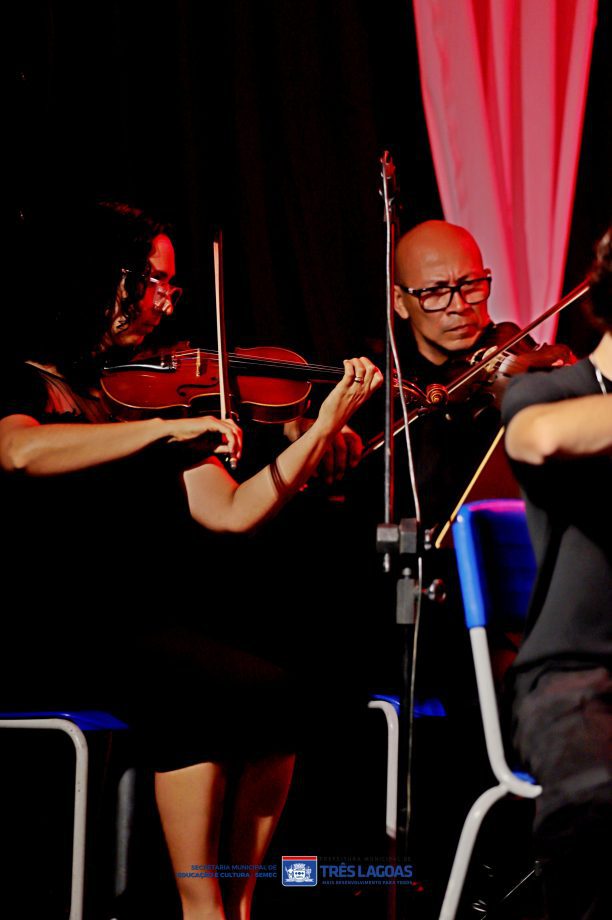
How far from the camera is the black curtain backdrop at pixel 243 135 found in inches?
93.7

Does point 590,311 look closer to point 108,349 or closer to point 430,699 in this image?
point 430,699

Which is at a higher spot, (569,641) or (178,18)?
(178,18)

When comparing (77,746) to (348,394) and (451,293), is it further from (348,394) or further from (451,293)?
(451,293)

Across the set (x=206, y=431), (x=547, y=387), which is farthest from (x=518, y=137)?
(x=547, y=387)

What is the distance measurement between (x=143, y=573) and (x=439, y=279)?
111 centimetres

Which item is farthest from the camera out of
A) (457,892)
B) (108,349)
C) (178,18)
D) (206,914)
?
(178,18)

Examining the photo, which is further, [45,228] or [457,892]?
[45,228]

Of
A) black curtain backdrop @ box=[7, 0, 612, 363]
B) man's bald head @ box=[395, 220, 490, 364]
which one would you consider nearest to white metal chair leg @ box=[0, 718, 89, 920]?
black curtain backdrop @ box=[7, 0, 612, 363]

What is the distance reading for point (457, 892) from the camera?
4.42 feet

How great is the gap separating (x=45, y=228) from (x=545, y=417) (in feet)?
4.82

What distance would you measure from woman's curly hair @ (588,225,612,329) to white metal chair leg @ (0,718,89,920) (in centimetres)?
105

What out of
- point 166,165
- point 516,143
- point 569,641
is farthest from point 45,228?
point 569,641

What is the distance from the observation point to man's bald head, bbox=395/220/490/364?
2426mm

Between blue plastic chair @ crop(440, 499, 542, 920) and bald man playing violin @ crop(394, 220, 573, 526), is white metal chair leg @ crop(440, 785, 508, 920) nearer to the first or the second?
blue plastic chair @ crop(440, 499, 542, 920)
